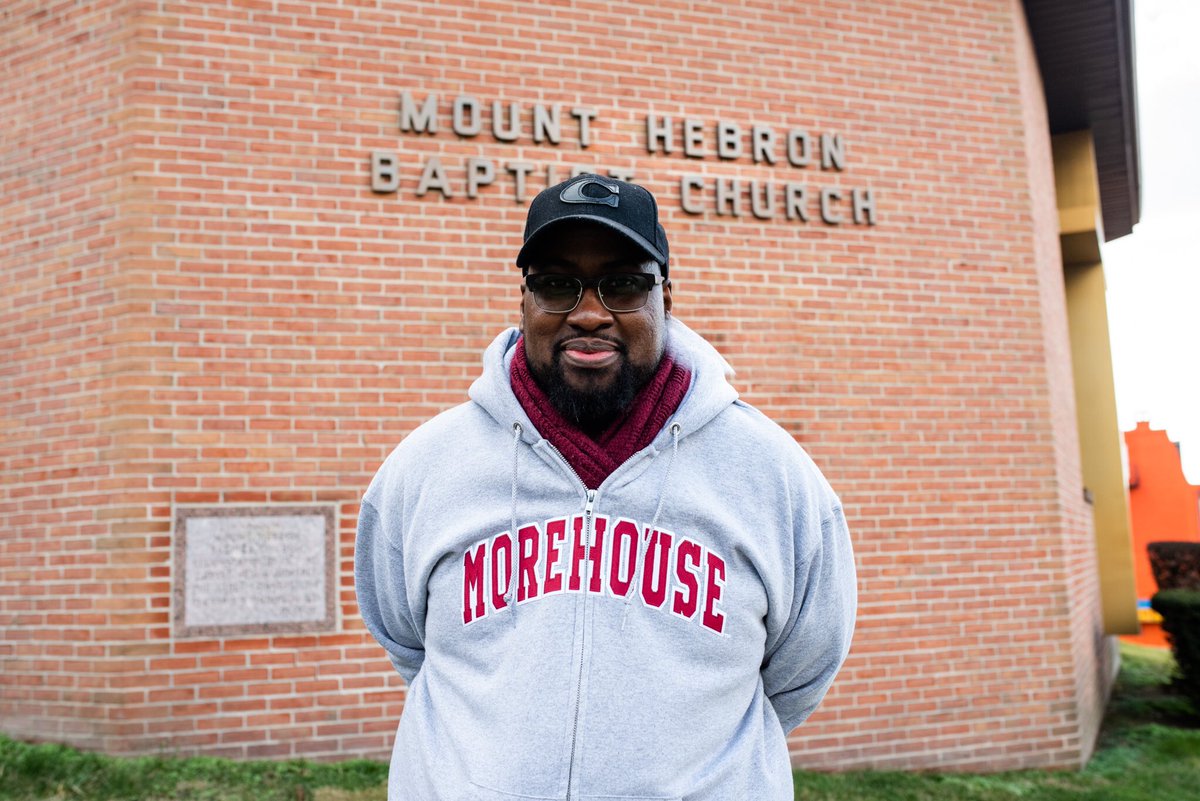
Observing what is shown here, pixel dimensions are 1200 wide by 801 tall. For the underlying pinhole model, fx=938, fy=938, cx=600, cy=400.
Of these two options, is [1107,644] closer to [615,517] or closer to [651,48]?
[651,48]

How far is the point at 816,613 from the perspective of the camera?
2.01 metres

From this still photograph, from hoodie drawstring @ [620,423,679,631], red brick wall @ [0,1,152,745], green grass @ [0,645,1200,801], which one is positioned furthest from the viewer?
red brick wall @ [0,1,152,745]

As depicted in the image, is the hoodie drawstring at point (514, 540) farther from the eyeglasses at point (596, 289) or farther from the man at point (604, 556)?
the eyeglasses at point (596, 289)

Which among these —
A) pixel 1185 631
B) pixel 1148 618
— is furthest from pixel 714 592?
pixel 1148 618

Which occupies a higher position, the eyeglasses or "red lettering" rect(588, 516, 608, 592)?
the eyeglasses

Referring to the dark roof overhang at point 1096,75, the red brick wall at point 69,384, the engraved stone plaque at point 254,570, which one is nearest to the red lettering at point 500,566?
the engraved stone plaque at point 254,570

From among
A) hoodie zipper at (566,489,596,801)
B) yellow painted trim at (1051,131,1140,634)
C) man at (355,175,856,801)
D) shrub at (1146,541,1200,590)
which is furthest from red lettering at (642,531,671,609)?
shrub at (1146,541,1200,590)

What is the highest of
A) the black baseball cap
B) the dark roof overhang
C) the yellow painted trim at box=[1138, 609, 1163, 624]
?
the dark roof overhang

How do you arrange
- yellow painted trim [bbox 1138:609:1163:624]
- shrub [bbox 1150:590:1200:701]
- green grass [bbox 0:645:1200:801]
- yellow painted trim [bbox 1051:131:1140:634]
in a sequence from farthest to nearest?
yellow painted trim [bbox 1138:609:1163:624] < yellow painted trim [bbox 1051:131:1140:634] < shrub [bbox 1150:590:1200:701] < green grass [bbox 0:645:1200:801]

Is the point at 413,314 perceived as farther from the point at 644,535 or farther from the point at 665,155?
the point at 644,535

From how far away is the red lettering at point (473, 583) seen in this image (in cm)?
185

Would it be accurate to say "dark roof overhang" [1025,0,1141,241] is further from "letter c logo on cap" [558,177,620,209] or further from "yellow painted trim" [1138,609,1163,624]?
"letter c logo on cap" [558,177,620,209]

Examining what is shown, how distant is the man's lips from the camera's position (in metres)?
1.88

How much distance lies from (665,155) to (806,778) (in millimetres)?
3591
